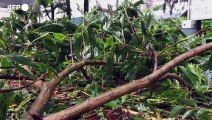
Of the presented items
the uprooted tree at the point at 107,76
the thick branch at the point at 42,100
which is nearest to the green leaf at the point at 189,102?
the uprooted tree at the point at 107,76

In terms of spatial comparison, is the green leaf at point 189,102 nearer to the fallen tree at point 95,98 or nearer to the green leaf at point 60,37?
the fallen tree at point 95,98

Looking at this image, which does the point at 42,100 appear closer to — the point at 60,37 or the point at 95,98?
the point at 95,98

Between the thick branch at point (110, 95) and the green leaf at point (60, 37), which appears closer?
the thick branch at point (110, 95)

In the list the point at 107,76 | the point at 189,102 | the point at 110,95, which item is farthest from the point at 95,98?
the point at 107,76

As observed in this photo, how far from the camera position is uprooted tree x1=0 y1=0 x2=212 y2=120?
52 cm

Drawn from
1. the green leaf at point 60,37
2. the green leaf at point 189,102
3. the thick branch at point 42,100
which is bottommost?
the green leaf at point 189,102

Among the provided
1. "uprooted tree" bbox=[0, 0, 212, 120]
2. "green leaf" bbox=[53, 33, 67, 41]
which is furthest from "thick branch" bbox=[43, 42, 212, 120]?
"green leaf" bbox=[53, 33, 67, 41]

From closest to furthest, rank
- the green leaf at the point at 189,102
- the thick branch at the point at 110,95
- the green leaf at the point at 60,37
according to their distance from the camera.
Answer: the thick branch at the point at 110,95
the green leaf at the point at 189,102
the green leaf at the point at 60,37

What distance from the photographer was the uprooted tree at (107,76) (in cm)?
52

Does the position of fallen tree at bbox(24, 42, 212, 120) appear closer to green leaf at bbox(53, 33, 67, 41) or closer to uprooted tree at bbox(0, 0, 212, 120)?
uprooted tree at bbox(0, 0, 212, 120)

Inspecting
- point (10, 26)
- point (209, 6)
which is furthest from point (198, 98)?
point (209, 6)

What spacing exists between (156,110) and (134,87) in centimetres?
14

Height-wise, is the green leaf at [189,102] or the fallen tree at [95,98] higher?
the fallen tree at [95,98]

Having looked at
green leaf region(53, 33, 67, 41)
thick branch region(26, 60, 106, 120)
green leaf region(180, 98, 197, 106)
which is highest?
green leaf region(53, 33, 67, 41)
